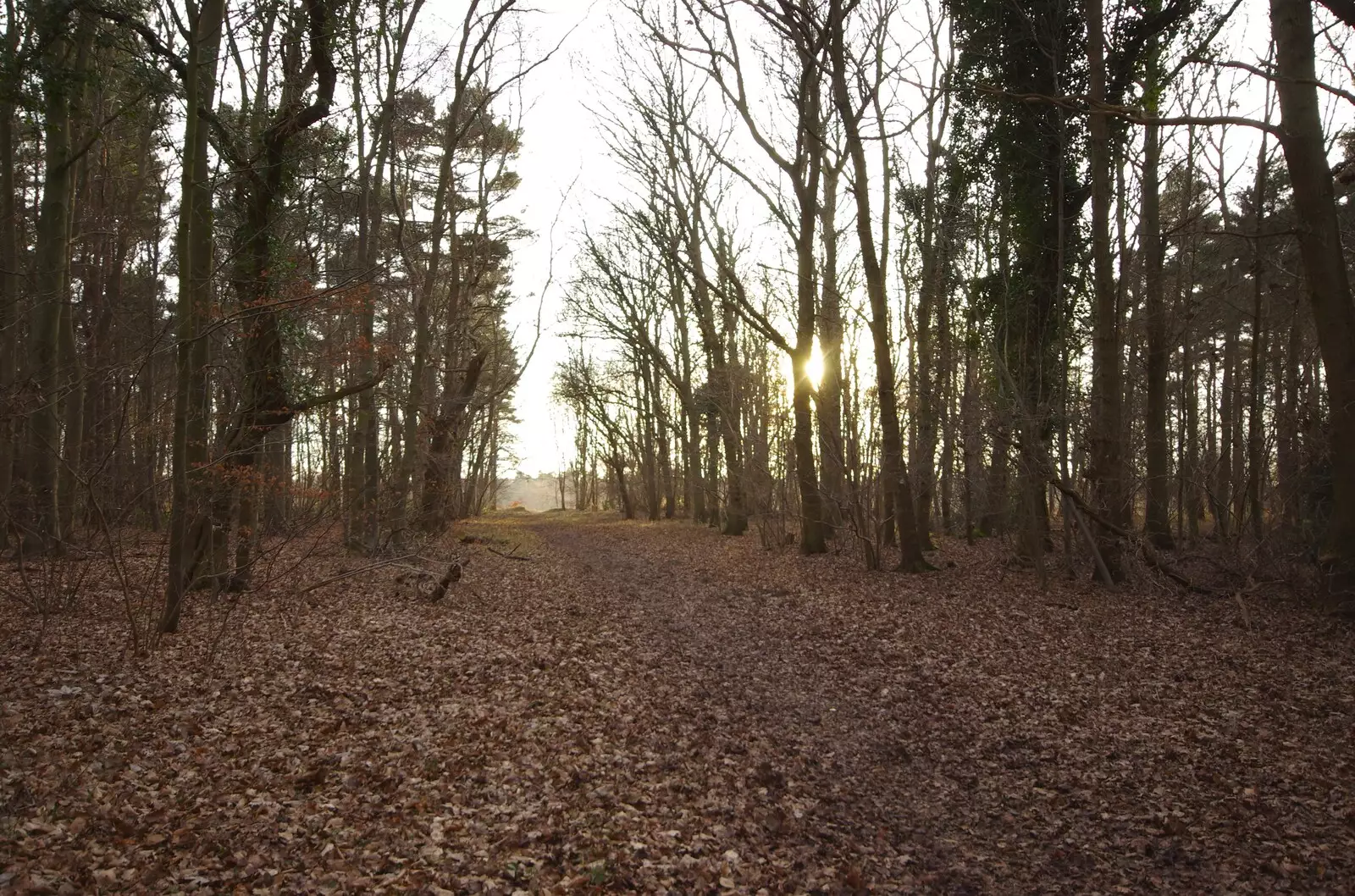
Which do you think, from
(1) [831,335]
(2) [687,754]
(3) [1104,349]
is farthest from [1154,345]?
(2) [687,754]

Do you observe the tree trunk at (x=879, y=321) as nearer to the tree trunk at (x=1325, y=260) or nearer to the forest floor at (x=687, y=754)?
the forest floor at (x=687, y=754)

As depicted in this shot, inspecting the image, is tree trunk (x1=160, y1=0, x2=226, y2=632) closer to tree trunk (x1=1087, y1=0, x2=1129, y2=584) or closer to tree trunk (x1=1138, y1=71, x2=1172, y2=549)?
tree trunk (x1=1087, y1=0, x2=1129, y2=584)

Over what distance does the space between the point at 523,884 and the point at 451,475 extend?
61.4ft

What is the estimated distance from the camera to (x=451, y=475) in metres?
22.0

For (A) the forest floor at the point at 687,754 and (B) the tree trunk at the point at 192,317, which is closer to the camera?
(A) the forest floor at the point at 687,754

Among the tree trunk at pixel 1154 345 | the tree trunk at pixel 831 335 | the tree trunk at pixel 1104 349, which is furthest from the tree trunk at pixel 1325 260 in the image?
the tree trunk at pixel 831 335

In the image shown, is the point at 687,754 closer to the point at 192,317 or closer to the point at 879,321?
the point at 192,317

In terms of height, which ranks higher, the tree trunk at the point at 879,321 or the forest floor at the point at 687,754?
the tree trunk at the point at 879,321

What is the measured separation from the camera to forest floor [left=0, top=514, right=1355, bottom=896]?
4.20 metres

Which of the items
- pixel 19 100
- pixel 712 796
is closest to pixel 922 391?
pixel 712 796

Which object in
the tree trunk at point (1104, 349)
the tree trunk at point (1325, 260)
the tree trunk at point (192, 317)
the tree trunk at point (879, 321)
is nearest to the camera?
the tree trunk at point (192, 317)

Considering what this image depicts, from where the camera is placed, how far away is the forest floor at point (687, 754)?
13.8 ft

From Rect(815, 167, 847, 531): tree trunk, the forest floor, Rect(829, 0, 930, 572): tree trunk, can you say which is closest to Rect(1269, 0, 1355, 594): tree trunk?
the forest floor

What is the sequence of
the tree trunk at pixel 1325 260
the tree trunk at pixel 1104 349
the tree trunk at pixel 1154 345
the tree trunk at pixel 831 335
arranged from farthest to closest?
1. the tree trunk at pixel 831 335
2. the tree trunk at pixel 1154 345
3. the tree trunk at pixel 1104 349
4. the tree trunk at pixel 1325 260
